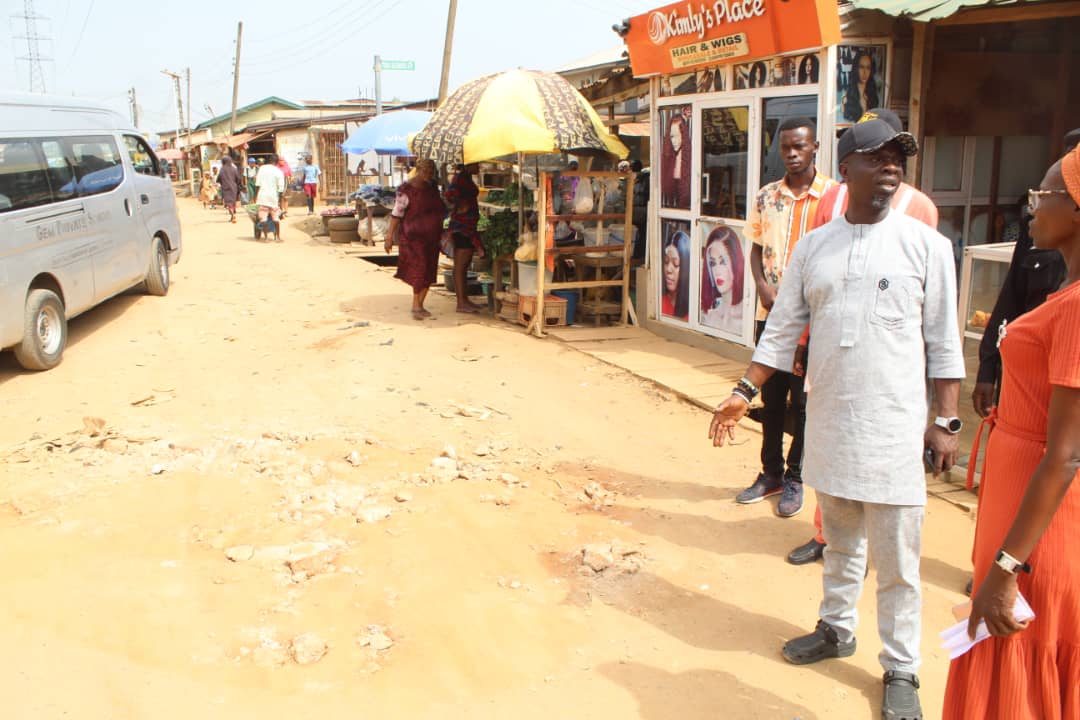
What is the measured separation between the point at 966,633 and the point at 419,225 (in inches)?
319

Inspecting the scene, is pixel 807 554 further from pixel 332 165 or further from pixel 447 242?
pixel 332 165

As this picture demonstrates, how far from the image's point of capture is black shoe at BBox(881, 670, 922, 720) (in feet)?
9.75

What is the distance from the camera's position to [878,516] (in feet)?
9.76

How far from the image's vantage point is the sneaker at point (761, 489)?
484cm

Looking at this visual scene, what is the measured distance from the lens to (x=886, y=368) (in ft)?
9.57

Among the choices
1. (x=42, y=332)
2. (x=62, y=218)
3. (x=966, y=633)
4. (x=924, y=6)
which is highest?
(x=924, y=6)

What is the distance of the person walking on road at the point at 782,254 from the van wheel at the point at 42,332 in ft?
18.9

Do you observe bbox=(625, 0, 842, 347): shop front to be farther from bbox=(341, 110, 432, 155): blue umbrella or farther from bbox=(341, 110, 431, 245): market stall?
bbox=(341, 110, 432, 155): blue umbrella

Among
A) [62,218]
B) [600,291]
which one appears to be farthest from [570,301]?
[62,218]

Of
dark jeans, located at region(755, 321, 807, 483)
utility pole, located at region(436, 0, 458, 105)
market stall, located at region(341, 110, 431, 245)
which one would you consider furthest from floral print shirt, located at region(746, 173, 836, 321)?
utility pole, located at region(436, 0, 458, 105)

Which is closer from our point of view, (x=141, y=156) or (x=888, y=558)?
(x=888, y=558)

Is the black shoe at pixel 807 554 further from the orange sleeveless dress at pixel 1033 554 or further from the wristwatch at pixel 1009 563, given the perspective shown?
the wristwatch at pixel 1009 563

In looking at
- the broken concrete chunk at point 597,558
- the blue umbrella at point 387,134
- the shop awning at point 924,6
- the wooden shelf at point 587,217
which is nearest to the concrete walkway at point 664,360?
the wooden shelf at point 587,217

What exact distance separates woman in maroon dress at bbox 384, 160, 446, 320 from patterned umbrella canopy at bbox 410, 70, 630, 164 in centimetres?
77
